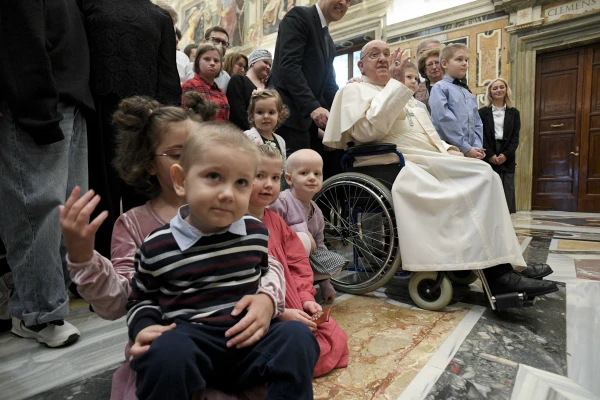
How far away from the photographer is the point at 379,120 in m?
2.29

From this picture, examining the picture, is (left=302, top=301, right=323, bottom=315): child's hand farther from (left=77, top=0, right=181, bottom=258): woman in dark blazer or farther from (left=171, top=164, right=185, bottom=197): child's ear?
(left=77, top=0, right=181, bottom=258): woman in dark blazer

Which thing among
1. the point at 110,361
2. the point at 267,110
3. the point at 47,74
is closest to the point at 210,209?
the point at 110,361

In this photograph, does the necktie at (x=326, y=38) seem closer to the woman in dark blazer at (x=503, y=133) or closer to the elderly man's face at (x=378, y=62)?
the elderly man's face at (x=378, y=62)

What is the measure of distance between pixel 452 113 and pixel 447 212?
1491mm

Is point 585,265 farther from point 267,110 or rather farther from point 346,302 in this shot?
point 267,110

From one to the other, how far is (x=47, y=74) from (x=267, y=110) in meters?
1.37

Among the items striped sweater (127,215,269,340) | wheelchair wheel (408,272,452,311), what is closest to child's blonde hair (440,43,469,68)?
wheelchair wheel (408,272,452,311)

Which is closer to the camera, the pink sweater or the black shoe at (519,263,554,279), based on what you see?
the pink sweater

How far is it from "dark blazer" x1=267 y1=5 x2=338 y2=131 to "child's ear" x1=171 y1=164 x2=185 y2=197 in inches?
72.1

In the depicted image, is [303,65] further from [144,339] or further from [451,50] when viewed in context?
[144,339]

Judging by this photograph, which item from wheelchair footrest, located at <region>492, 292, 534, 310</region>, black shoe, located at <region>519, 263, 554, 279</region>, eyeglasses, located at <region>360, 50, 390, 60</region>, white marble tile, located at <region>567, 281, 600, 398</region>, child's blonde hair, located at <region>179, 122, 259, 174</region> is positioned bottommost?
white marble tile, located at <region>567, 281, 600, 398</region>

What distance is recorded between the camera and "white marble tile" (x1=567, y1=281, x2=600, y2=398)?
4.57 ft

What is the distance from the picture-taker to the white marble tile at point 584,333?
4.57 feet

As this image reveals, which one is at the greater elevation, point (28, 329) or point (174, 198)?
point (174, 198)
